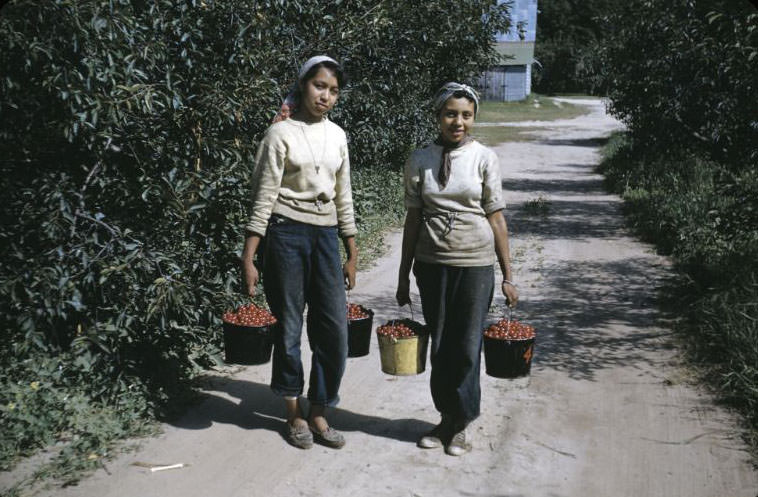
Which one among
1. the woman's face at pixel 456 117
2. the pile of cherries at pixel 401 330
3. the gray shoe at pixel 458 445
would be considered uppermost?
the woman's face at pixel 456 117

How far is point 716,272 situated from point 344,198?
4912 mm

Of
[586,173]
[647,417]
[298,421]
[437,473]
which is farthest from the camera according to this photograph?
[586,173]

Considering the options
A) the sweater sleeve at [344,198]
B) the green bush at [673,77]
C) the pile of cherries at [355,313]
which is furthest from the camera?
the green bush at [673,77]

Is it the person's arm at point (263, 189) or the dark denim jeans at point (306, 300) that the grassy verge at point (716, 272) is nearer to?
the dark denim jeans at point (306, 300)

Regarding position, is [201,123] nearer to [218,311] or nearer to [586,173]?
[218,311]

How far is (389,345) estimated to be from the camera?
177 inches

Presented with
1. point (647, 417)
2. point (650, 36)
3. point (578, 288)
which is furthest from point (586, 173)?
point (647, 417)

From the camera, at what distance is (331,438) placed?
15.3 ft

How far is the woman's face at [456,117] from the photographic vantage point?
4289 millimetres

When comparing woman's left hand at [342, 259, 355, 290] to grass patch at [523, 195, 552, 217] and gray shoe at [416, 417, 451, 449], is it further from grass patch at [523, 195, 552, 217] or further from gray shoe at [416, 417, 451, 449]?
grass patch at [523, 195, 552, 217]

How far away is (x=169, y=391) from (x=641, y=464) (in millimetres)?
3021

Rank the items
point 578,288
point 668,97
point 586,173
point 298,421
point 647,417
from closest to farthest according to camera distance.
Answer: point 298,421
point 647,417
point 578,288
point 668,97
point 586,173

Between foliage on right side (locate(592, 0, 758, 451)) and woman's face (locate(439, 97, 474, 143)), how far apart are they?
8.53 ft

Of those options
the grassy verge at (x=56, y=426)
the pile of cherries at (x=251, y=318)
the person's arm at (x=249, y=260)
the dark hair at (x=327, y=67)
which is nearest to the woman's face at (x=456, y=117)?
the dark hair at (x=327, y=67)
